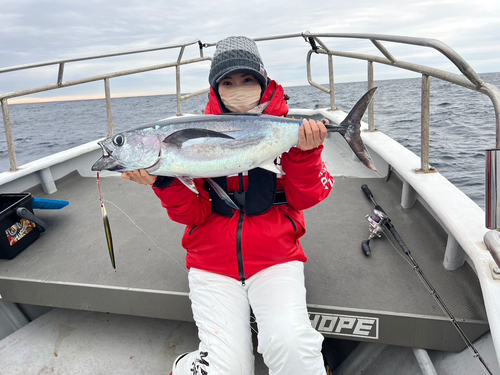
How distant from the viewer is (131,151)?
1739 mm

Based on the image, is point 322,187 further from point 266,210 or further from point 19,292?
point 19,292

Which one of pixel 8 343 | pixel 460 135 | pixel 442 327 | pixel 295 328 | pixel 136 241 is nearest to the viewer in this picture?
pixel 295 328

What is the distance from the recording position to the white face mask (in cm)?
206

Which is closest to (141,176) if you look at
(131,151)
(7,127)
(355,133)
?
(131,151)

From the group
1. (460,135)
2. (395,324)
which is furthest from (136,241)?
(460,135)

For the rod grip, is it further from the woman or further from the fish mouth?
the fish mouth

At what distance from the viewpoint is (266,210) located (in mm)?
2070

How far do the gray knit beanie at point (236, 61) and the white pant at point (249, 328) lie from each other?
1188 mm

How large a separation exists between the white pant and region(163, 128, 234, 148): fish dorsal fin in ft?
2.79

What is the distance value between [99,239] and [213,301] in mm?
1696

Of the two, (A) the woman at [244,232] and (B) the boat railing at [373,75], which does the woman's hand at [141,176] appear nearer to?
(A) the woman at [244,232]

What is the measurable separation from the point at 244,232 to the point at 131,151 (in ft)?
2.60

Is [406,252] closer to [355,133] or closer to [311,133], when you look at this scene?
[355,133]

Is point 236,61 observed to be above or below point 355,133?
above
